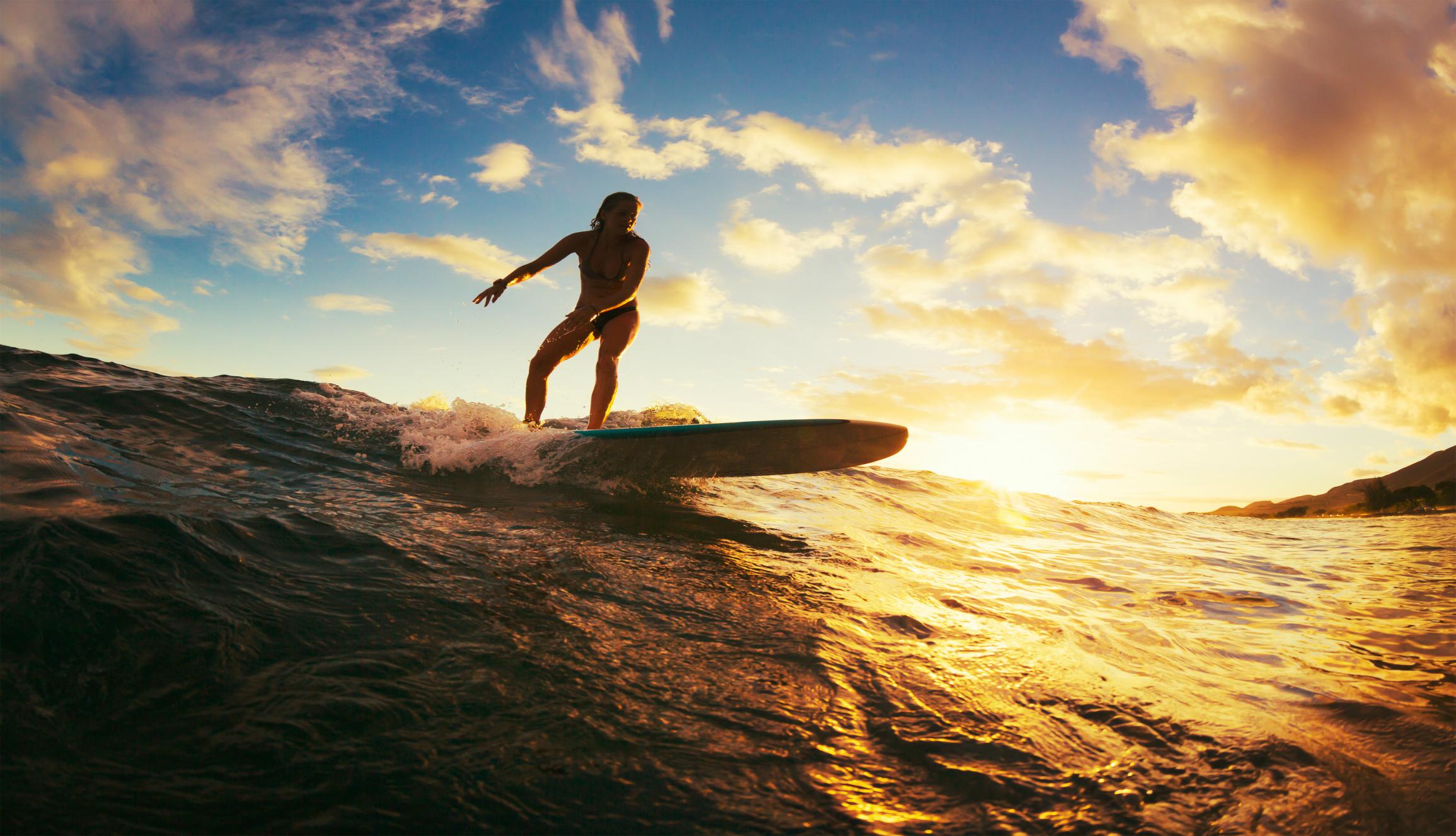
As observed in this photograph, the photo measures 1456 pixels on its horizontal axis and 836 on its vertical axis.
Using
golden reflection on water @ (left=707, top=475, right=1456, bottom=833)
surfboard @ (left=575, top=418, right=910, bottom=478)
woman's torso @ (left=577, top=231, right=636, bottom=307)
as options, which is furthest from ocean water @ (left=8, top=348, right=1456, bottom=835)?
woman's torso @ (left=577, top=231, right=636, bottom=307)

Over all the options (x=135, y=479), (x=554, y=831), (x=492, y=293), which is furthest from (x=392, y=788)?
(x=492, y=293)

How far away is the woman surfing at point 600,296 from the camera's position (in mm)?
6207

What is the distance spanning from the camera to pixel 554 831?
144 centimetres

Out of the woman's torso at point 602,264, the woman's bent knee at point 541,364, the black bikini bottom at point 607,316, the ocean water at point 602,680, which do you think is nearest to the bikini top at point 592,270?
the woman's torso at point 602,264

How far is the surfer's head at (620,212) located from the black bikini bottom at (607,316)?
725 millimetres

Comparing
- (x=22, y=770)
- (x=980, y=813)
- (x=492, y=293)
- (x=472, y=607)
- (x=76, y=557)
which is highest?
(x=492, y=293)

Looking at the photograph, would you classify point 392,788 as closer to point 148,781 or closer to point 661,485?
point 148,781

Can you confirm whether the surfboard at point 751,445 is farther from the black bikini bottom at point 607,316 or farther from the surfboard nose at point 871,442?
the black bikini bottom at point 607,316

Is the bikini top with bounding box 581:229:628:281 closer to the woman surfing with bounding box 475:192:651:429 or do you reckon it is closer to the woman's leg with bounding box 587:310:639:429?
the woman surfing with bounding box 475:192:651:429

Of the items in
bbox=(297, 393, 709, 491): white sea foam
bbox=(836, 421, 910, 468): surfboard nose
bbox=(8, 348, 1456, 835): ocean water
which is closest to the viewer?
bbox=(8, 348, 1456, 835): ocean water

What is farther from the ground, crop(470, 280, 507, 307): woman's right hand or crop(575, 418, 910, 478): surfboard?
crop(470, 280, 507, 307): woman's right hand

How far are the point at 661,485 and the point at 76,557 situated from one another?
14.1 ft

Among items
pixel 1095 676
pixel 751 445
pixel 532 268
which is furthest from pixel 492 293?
pixel 1095 676

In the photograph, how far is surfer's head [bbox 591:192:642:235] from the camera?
616cm
